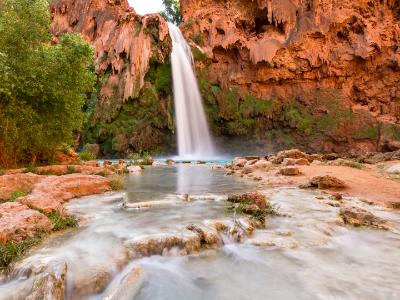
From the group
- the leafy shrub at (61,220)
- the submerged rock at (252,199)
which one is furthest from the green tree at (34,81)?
the submerged rock at (252,199)

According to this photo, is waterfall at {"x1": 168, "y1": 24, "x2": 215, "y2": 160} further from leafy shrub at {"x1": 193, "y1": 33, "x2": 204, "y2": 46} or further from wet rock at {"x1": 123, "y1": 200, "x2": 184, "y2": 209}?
wet rock at {"x1": 123, "y1": 200, "x2": 184, "y2": 209}

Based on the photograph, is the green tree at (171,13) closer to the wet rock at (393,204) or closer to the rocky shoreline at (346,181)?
the rocky shoreline at (346,181)

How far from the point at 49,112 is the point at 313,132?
2643 centimetres

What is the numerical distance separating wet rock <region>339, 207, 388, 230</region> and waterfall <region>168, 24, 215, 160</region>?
24617 millimetres

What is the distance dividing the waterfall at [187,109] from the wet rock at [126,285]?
1059 inches

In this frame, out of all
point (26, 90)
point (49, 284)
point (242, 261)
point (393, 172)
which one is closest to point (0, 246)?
point (49, 284)

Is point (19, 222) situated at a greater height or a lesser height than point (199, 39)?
lesser

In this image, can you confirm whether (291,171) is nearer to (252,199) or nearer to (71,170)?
(252,199)

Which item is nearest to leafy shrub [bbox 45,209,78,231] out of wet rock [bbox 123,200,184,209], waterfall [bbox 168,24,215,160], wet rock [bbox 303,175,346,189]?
wet rock [bbox 123,200,184,209]

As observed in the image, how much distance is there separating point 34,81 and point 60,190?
4.86 meters

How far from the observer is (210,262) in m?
4.06

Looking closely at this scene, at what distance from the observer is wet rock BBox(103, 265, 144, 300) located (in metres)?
3.17

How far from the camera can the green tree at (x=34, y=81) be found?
1013 centimetres

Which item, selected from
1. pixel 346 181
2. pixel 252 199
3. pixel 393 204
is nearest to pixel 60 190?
pixel 252 199
